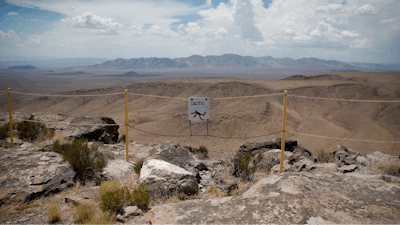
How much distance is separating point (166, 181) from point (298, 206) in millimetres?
2594

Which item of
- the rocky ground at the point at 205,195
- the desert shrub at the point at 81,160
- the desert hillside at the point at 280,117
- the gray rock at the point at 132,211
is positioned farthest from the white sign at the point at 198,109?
the desert hillside at the point at 280,117

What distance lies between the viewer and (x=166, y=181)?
16.6ft

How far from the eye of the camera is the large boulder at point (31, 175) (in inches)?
179

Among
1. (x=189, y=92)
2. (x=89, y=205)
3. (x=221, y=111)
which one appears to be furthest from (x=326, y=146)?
(x=189, y=92)

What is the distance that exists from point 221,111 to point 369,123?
18037 millimetres

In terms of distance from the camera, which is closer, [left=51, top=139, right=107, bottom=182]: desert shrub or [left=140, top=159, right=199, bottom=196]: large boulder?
[left=140, top=159, right=199, bottom=196]: large boulder

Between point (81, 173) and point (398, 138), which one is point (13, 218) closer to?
point (81, 173)

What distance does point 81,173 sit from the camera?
5.64 metres

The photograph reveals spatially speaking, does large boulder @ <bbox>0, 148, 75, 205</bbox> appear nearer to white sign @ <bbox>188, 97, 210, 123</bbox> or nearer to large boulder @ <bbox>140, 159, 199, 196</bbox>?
large boulder @ <bbox>140, 159, 199, 196</bbox>

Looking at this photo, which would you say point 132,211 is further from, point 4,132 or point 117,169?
point 4,132

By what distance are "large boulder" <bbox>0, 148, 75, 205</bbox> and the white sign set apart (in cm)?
322

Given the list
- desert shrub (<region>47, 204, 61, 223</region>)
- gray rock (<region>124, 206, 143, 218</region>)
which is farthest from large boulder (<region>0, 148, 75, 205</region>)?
gray rock (<region>124, 206, 143, 218</region>)

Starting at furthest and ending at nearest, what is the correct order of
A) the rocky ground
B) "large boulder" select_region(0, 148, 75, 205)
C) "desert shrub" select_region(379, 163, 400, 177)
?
"desert shrub" select_region(379, 163, 400, 177) < "large boulder" select_region(0, 148, 75, 205) < the rocky ground

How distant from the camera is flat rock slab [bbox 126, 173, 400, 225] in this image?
3.46 m
